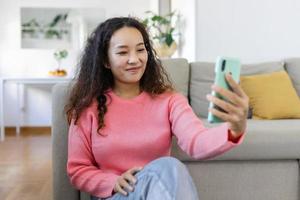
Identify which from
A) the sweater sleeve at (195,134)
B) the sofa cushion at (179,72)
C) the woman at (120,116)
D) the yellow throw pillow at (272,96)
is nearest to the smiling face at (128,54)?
the woman at (120,116)

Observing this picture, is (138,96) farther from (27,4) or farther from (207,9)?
(27,4)

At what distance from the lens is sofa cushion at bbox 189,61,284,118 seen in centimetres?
224

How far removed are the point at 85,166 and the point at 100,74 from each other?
295 millimetres

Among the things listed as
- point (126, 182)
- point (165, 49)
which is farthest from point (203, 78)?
point (126, 182)

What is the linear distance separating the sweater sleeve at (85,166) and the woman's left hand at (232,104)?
0.40 metres

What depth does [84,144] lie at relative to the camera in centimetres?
122

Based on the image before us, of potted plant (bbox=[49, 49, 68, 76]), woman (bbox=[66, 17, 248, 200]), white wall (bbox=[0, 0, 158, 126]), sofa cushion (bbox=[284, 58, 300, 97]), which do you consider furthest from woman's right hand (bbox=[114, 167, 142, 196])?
white wall (bbox=[0, 0, 158, 126])

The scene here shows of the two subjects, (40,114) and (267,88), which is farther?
(40,114)

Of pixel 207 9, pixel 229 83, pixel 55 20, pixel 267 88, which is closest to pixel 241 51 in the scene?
pixel 207 9

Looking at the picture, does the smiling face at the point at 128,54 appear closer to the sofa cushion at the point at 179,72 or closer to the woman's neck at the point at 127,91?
the woman's neck at the point at 127,91

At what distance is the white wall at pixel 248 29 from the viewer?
2.79 m

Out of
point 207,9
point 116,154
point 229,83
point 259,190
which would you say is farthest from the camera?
point 207,9

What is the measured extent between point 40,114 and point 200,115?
3138 mm

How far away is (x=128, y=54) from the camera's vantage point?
1217 mm
